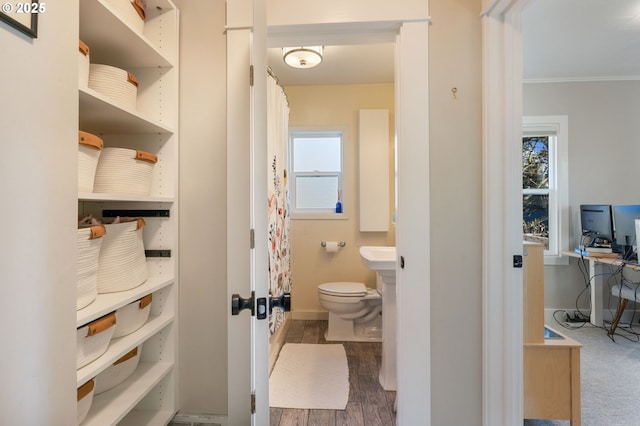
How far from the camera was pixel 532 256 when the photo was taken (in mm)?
1345

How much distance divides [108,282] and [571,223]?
3943 mm

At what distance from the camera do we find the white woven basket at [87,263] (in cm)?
90

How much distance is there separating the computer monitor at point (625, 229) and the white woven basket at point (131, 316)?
3.67 meters

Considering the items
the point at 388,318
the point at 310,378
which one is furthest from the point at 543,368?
the point at 310,378

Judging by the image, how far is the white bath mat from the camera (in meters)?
1.67

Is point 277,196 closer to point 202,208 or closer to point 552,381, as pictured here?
point 202,208

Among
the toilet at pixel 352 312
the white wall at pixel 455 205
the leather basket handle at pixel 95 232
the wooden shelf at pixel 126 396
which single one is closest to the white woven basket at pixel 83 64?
the leather basket handle at pixel 95 232

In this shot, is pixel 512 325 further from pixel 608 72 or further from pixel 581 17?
pixel 608 72

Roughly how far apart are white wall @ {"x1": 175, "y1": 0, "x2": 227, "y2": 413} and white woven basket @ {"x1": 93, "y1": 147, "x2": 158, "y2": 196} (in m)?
0.24

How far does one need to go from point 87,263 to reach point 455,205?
1484mm

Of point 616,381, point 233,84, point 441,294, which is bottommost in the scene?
point 616,381

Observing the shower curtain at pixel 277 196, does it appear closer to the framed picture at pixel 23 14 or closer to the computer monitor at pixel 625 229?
the framed picture at pixel 23 14

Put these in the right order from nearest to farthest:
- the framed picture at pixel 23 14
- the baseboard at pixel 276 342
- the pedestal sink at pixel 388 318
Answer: the framed picture at pixel 23 14
the pedestal sink at pixel 388 318
the baseboard at pixel 276 342

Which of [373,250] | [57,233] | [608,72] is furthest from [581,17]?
[57,233]
